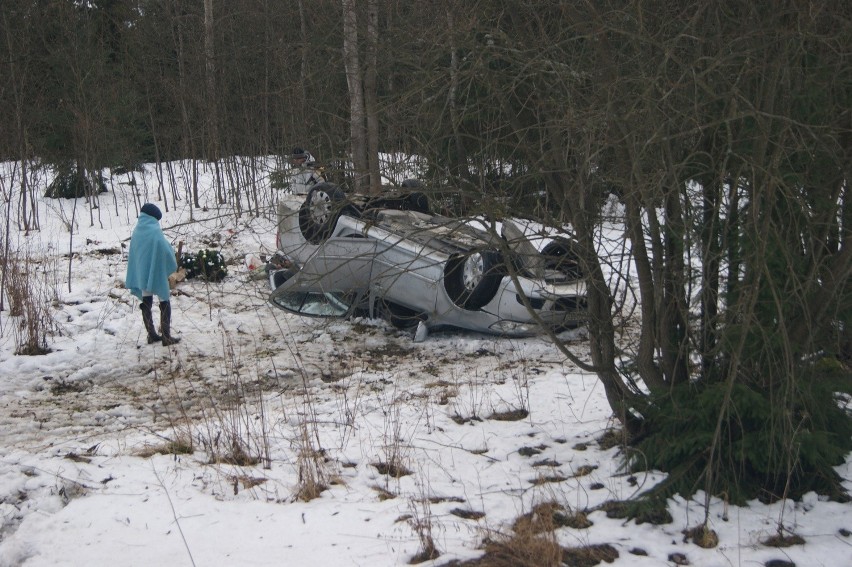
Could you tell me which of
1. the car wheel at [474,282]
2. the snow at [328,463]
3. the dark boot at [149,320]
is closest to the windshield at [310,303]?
the snow at [328,463]

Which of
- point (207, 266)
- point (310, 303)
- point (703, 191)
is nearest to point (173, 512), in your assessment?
point (703, 191)

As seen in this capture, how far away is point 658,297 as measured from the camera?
4578 mm

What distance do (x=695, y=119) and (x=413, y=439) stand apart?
300cm

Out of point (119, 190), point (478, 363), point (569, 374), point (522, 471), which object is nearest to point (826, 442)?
point (522, 471)

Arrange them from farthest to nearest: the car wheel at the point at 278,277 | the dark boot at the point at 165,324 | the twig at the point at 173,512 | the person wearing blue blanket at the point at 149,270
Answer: the car wheel at the point at 278,277
the person wearing blue blanket at the point at 149,270
the dark boot at the point at 165,324
the twig at the point at 173,512

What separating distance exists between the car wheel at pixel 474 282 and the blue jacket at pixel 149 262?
337 centimetres

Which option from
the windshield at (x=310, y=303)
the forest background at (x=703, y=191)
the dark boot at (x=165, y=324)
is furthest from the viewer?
the windshield at (x=310, y=303)

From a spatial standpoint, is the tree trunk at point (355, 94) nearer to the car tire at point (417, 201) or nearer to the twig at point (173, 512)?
the car tire at point (417, 201)

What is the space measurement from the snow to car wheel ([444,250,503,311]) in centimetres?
55

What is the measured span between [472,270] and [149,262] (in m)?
3.83

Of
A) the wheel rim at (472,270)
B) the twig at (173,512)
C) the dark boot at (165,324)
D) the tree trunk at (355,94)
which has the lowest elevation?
the twig at (173,512)

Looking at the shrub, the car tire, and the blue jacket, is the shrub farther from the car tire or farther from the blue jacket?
the car tire

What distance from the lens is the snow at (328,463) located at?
13.5ft

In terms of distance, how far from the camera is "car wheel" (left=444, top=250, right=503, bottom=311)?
848cm
